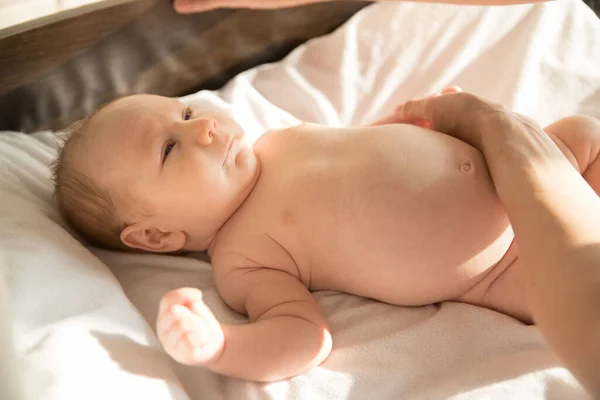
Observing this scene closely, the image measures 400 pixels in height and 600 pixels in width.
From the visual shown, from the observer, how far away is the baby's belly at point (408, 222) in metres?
0.82

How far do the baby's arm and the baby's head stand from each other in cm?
11

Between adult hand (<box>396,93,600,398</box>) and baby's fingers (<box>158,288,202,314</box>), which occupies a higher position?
adult hand (<box>396,93,600,398</box>)

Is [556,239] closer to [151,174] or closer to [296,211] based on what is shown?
[296,211]

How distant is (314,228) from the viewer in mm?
877

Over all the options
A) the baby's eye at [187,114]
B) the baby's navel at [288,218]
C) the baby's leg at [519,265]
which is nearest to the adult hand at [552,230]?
the baby's leg at [519,265]

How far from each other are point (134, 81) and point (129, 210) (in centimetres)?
38

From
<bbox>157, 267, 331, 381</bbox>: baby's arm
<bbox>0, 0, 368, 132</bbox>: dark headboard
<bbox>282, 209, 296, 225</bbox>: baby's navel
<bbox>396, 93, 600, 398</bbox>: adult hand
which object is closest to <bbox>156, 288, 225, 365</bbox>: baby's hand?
<bbox>157, 267, 331, 381</bbox>: baby's arm

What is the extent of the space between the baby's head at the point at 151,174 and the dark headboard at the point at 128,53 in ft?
0.61

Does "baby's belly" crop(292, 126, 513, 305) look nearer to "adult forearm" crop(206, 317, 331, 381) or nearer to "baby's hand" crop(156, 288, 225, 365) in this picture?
"adult forearm" crop(206, 317, 331, 381)

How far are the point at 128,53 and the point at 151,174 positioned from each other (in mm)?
373

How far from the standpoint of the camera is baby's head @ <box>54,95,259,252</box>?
0.88 meters

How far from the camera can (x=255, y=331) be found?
0.78 m

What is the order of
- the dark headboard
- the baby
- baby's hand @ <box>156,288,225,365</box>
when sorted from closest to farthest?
baby's hand @ <box>156,288,225,365</box> < the baby < the dark headboard

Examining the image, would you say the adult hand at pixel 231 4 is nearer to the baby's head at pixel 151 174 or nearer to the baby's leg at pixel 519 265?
the baby's head at pixel 151 174
